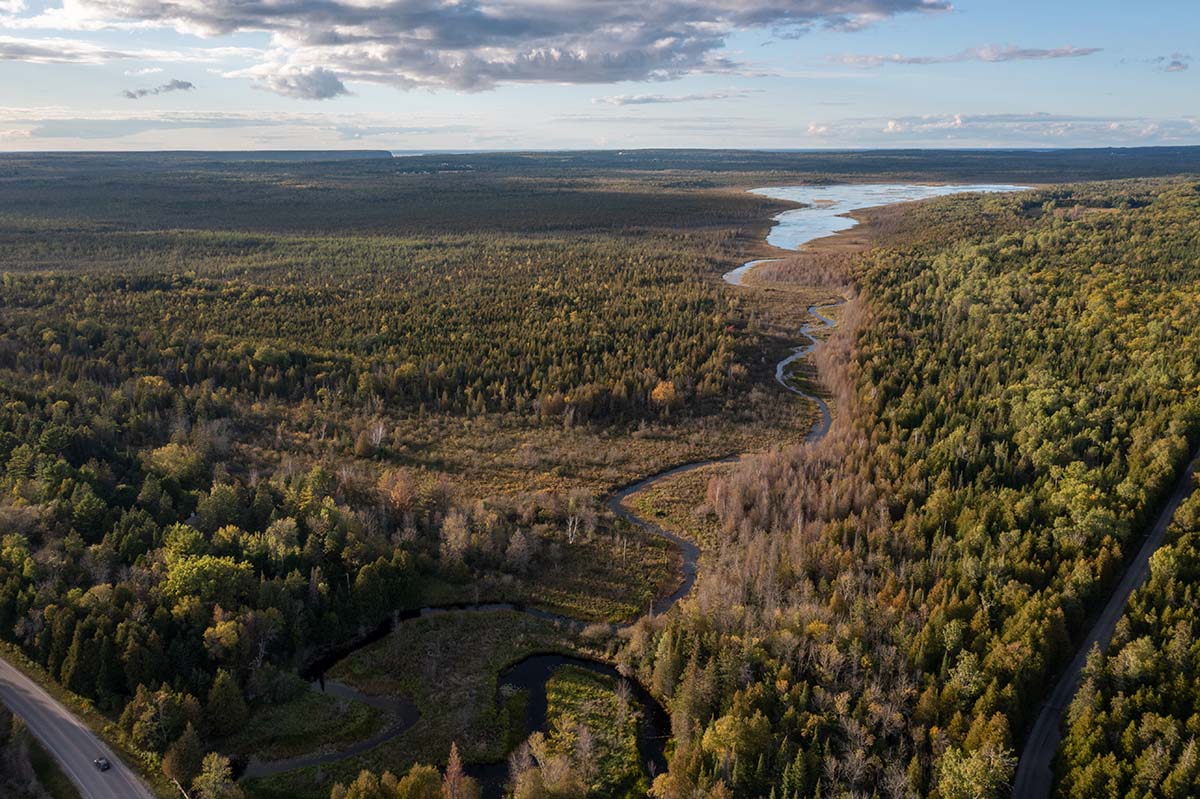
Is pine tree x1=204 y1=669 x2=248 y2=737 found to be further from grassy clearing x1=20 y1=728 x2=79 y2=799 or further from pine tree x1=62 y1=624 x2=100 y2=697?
pine tree x1=62 y1=624 x2=100 y2=697

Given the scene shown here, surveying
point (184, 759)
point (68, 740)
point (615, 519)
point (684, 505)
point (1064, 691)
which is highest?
point (684, 505)

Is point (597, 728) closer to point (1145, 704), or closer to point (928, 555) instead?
point (928, 555)

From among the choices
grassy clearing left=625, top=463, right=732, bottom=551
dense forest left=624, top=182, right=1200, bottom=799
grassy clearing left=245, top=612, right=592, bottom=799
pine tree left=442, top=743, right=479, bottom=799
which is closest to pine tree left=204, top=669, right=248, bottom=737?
grassy clearing left=245, top=612, right=592, bottom=799

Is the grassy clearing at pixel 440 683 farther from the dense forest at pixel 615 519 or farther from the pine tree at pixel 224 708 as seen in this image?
the pine tree at pixel 224 708

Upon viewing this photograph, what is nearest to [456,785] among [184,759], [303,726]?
[303,726]

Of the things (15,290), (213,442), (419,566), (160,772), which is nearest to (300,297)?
(15,290)

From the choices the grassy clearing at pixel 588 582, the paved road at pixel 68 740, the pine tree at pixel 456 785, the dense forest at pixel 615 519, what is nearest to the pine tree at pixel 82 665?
the dense forest at pixel 615 519

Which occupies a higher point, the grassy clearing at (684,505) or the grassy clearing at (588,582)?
the grassy clearing at (684,505)
